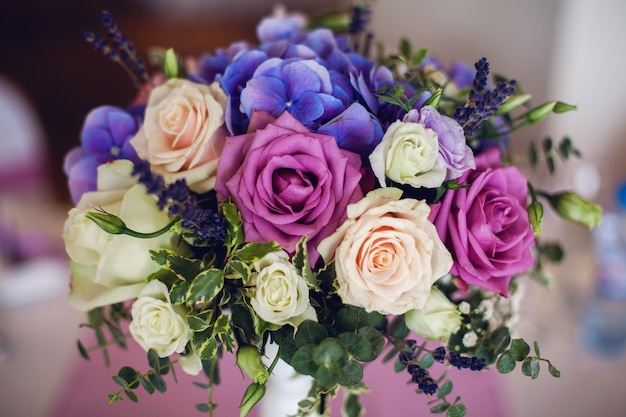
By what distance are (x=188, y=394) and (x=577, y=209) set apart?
1.81ft

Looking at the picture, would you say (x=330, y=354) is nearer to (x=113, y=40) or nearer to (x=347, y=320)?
(x=347, y=320)

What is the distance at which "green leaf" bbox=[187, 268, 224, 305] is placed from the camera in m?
0.39

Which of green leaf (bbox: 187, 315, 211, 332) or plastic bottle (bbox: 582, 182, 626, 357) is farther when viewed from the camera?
plastic bottle (bbox: 582, 182, 626, 357)

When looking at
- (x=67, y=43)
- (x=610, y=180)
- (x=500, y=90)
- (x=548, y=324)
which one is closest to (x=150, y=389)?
(x=500, y=90)

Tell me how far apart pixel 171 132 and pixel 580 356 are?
0.78 metres

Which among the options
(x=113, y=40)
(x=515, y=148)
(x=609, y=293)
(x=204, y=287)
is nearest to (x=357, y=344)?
(x=204, y=287)

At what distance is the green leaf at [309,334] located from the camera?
15.8 inches

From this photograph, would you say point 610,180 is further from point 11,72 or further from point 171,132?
point 11,72

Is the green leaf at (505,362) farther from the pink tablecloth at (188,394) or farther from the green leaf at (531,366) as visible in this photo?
the pink tablecloth at (188,394)

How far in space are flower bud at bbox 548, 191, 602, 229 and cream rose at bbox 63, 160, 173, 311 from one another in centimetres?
38

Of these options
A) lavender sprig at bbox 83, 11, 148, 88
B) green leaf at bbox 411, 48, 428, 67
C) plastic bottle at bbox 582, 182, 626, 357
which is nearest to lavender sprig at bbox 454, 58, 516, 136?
green leaf at bbox 411, 48, 428, 67

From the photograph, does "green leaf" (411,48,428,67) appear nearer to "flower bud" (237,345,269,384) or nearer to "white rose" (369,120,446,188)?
"white rose" (369,120,446,188)

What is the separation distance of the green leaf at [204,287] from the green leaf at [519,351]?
253 millimetres

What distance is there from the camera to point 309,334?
0.40 metres
